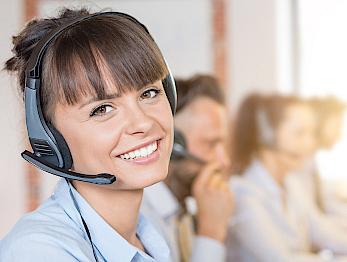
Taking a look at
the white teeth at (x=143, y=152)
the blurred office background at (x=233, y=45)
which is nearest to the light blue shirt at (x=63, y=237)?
the white teeth at (x=143, y=152)

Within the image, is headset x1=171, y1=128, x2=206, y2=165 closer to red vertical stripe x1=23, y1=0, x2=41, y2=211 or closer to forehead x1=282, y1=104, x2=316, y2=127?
forehead x1=282, y1=104, x2=316, y2=127

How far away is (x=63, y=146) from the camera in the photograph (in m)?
0.85

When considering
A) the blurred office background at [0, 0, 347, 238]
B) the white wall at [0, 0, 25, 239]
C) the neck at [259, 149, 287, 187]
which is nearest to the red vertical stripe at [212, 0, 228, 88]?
the blurred office background at [0, 0, 347, 238]

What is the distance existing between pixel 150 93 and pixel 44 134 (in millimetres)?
136

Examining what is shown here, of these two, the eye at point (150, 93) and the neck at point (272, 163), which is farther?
the neck at point (272, 163)

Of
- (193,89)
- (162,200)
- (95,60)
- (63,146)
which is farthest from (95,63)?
(193,89)

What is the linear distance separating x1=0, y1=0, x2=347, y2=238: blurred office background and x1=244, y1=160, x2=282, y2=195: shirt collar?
2.66 feet

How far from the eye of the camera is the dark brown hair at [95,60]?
2.71ft

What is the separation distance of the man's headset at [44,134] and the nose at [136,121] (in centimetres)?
6

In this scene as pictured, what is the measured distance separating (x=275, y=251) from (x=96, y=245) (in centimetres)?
105

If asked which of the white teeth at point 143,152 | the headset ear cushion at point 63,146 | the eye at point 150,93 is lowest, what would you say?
the white teeth at point 143,152

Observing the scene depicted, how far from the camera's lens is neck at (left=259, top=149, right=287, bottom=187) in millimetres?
2176

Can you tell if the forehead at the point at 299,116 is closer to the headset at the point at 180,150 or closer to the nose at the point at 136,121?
the headset at the point at 180,150

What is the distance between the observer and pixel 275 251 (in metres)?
1.86
